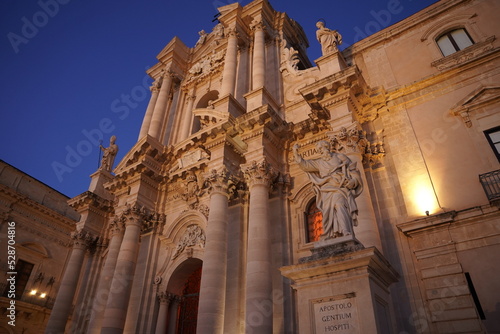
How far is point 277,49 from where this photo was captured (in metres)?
18.2

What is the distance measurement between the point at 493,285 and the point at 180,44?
2091cm

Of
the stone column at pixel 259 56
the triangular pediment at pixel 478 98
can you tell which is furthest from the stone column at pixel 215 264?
the triangular pediment at pixel 478 98

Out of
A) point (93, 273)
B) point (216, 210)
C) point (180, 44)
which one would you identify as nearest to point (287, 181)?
point (216, 210)

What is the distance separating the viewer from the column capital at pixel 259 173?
38.6 ft

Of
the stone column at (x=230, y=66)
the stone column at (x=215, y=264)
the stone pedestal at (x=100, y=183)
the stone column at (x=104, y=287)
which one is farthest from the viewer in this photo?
the stone pedestal at (x=100, y=183)

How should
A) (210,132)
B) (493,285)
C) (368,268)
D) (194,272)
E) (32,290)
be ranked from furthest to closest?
(32,290), (194,272), (210,132), (493,285), (368,268)

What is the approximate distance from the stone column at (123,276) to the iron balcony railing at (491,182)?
12.5 m

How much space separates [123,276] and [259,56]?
37.7 ft

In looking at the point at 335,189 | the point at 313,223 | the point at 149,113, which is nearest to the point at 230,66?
the point at 149,113

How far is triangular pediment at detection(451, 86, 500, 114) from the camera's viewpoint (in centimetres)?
1075

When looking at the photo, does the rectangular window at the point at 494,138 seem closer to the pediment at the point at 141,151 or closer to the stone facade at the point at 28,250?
the pediment at the point at 141,151

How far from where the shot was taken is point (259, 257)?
1026cm

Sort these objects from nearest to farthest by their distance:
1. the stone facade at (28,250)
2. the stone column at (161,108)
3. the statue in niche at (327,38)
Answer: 1. the statue in niche at (327,38)
2. the stone column at (161,108)
3. the stone facade at (28,250)

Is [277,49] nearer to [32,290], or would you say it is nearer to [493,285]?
[493,285]
